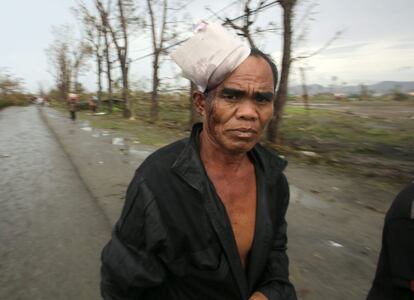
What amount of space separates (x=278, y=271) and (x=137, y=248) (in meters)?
0.67

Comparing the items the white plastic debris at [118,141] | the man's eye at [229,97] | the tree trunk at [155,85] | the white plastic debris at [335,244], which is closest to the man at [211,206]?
the man's eye at [229,97]

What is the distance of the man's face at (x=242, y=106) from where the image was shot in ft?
4.92

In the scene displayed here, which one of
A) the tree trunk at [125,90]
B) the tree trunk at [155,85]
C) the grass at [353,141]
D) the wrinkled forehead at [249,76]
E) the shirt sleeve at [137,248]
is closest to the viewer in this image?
the shirt sleeve at [137,248]

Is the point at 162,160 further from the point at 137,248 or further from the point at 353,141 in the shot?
the point at 353,141

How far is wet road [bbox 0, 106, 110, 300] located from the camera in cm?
315

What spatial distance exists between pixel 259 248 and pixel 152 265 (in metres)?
0.46

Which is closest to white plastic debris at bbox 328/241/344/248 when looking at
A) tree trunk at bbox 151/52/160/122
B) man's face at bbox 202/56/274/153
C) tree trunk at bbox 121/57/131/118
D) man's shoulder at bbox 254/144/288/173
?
man's shoulder at bbox 254/144/288/173

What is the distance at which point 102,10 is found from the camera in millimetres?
23234

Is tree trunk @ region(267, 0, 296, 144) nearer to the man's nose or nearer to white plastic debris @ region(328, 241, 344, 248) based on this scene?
white plastic debris @ region(328, 241, 344, 248)

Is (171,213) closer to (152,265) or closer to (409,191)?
(152,265)

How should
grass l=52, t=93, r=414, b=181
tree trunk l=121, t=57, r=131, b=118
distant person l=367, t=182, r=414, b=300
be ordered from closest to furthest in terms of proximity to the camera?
distant person l=367, t=182, r=414, b=300 < grass l=52, t=93, r=414, b=181 < tree trunk l=121, t=57, r=131, b=118

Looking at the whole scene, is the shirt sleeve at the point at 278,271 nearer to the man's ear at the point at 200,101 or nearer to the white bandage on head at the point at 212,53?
the man's ear at the point at 200,101

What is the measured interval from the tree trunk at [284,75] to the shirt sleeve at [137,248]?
777 cm

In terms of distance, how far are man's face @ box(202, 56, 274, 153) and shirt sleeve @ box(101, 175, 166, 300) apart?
1.33ft
